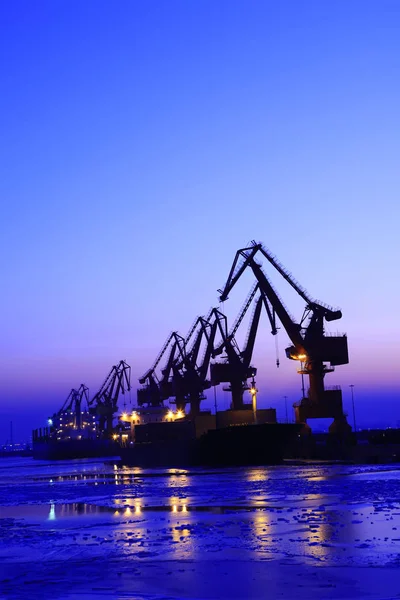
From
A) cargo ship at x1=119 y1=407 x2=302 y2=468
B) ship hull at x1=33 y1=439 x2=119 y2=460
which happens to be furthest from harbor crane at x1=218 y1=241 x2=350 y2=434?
ship hull at x1=33 y1=439 x2=119 y2=460

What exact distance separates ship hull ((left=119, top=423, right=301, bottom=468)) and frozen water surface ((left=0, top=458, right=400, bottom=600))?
157ft

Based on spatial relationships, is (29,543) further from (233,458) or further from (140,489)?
(233,458)

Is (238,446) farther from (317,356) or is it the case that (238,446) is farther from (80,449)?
(80,449)

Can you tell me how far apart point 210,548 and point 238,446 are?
65986 millimetres

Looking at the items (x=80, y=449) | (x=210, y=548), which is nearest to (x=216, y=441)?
(x=210, y=548)

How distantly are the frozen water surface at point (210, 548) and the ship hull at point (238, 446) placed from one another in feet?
157

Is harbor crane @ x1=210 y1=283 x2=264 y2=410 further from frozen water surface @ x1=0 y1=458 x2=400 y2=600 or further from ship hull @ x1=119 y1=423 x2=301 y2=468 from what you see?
frozen water surface @ x1=0 y1=458 x2=400 y2=600

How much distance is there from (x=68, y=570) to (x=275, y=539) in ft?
19.5

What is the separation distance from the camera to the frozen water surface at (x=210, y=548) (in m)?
14.0

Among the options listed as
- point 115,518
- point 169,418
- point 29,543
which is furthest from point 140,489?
point 169,418

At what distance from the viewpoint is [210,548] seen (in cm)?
1905

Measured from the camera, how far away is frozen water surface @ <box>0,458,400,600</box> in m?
14.0

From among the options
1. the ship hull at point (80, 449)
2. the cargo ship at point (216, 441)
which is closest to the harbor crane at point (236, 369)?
the cargo ship at point (216, 441)

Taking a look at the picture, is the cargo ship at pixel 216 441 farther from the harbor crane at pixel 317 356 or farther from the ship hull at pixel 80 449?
the ship hull at pixel 80 449
